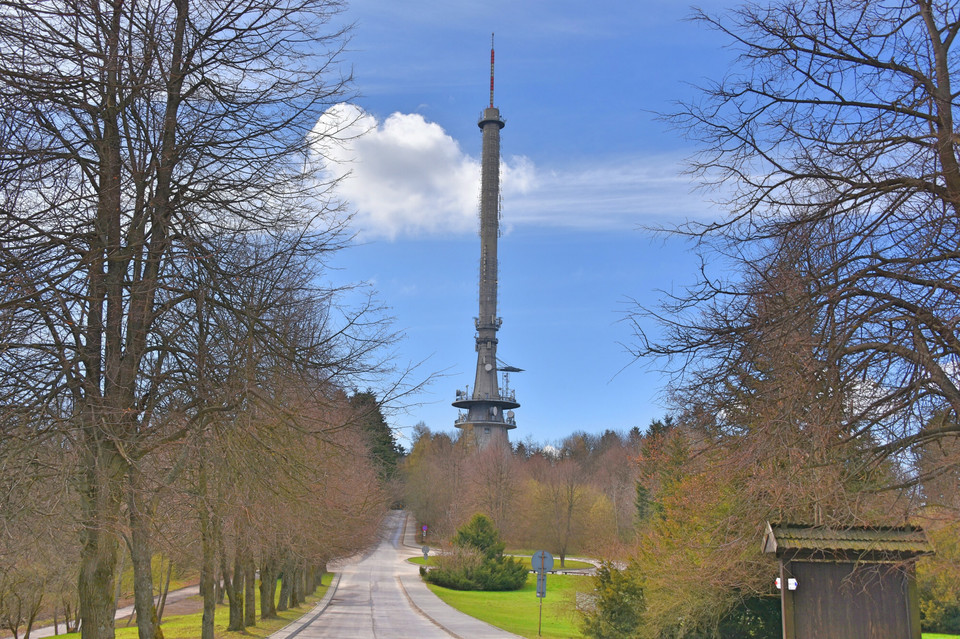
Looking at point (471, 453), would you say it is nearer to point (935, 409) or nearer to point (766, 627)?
point (766, 627)

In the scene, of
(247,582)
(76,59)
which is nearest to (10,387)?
(76,59)

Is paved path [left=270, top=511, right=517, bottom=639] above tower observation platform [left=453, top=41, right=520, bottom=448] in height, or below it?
below

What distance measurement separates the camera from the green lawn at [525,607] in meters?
25.8

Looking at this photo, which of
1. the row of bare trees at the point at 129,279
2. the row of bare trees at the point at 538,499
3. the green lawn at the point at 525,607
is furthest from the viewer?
the row of bare trees at the point at 538,499

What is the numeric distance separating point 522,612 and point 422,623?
10.9 metres

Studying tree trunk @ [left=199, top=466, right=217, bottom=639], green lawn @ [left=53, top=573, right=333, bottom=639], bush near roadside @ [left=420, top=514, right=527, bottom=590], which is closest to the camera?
tree trunk @ [left=199, top=466, right=217, bottom=639]

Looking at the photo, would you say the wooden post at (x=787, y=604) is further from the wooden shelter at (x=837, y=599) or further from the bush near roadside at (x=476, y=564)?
the bush near roadside at (x=476, y=564)

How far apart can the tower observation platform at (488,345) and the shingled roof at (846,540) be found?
82.4 m

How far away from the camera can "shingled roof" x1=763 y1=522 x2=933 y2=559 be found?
1276 centimetres

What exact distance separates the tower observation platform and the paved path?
126ft

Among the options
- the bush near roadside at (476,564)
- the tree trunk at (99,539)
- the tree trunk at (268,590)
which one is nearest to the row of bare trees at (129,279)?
the tree trunk at (99,539)

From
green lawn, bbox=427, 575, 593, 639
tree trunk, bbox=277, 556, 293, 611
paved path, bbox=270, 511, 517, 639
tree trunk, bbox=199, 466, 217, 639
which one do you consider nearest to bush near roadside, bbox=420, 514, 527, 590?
green lawn, bbox=427, 575, 593, 639

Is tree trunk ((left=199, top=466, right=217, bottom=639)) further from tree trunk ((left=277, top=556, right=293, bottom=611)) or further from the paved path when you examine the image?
tree trunk ((left=277, top=556, right=293, bottom=611))

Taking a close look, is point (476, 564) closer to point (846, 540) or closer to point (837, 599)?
point (837, 599)
